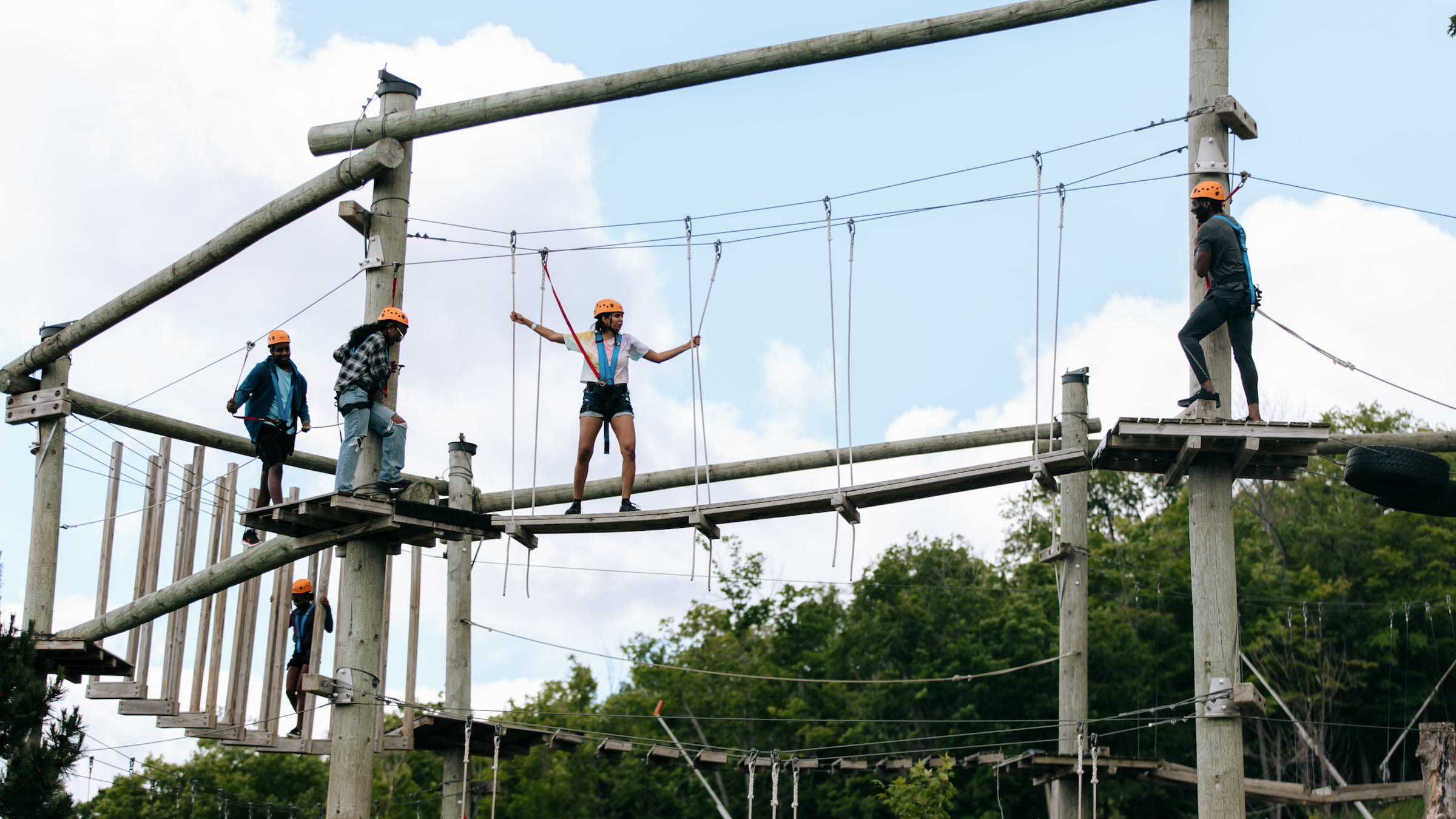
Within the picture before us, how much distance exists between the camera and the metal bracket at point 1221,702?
8.88m

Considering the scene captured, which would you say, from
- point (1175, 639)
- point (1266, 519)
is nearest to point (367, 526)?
point (1175, 639)

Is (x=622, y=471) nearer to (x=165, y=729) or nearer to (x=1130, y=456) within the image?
(x=1130, y=456)

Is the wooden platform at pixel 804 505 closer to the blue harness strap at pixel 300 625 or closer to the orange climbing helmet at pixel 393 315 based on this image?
the orange climbing helmet at pixel 393 315

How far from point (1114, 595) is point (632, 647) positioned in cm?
1196

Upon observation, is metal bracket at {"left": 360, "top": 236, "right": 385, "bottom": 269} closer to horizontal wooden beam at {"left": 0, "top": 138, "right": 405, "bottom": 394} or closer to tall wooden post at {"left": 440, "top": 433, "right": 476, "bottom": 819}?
horizontal wooden beam at {"left": 0, "top": 138, "right": 405, "bottom": 394}

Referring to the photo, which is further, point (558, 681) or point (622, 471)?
point (558, 681)

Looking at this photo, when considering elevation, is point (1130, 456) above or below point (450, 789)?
above

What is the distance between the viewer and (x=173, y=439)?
12.9 m

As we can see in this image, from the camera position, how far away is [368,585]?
10.0 meters

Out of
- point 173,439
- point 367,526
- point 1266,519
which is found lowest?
point 367,526

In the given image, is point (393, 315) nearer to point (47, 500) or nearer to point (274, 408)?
point (274, 408)

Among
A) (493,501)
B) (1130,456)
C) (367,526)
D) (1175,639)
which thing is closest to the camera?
(1130,456)

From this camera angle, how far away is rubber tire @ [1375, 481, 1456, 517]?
9.91 metres

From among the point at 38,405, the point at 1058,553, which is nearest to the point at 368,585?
the point at 38,405
